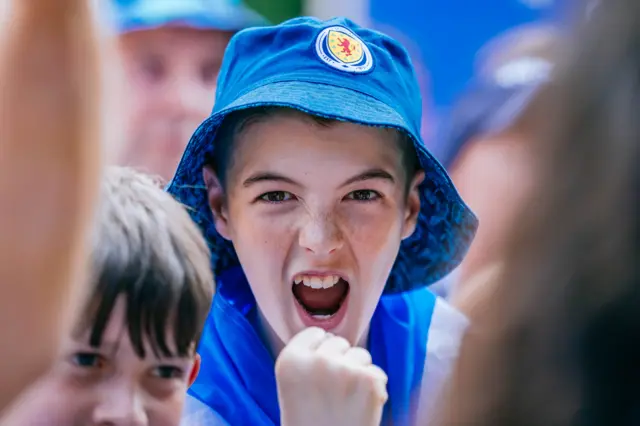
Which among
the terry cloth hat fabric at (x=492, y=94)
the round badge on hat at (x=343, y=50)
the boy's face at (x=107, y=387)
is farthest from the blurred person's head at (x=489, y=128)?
the boy's face at (x=107, y=387)

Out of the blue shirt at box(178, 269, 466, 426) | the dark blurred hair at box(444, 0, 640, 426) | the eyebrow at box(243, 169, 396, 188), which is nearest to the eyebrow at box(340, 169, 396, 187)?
the eyebrow at box(243, 169, 396, 188)

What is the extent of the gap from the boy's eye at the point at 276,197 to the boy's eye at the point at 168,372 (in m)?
0.13

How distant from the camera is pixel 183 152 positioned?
1.93 ft

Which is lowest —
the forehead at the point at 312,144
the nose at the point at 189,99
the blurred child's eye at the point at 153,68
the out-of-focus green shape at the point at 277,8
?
the forehead at the point at 312,144

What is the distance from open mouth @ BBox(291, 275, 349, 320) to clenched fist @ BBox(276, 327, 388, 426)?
0.07m

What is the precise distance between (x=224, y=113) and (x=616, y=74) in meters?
0.30

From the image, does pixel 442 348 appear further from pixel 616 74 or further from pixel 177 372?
pixel 616 74

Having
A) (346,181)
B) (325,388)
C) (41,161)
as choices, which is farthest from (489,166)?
(41,161)

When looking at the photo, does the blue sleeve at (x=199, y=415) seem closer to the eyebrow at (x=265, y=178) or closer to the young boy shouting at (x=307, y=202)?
the young boy shouting at (x=307, y=202)

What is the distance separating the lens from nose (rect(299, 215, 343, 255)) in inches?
21.7

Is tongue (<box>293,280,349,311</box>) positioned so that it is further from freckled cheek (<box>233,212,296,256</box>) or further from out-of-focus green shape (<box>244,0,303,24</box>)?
out-of-focus green shape (<box>244,0,303,24</box>)

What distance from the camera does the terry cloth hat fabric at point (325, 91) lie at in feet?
1.81

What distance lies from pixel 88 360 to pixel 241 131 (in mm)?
181

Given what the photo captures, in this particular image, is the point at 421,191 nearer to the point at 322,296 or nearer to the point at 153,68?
the point at 322,296
